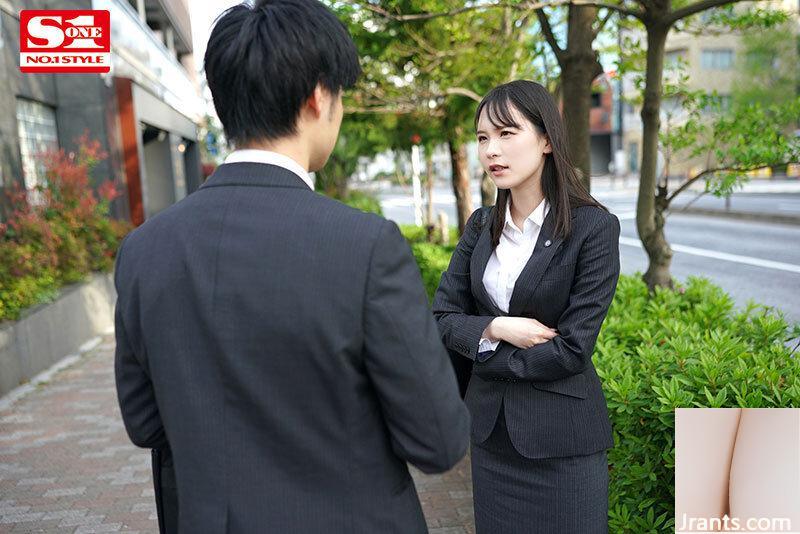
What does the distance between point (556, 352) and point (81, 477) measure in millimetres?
3522

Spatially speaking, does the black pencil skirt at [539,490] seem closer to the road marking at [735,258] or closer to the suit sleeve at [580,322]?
the suit sleeve at [580,322]

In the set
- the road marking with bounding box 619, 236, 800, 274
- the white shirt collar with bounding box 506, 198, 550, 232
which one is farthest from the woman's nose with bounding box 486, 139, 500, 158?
the road marking with bounding box 619, 236, 800, 274

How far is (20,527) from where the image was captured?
358 cm

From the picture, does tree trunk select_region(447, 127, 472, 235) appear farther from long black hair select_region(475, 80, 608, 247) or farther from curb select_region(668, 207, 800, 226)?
curb select_region(668, 207, 800, 226)

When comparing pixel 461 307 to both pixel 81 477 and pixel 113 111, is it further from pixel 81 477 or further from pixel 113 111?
pixel 113 111

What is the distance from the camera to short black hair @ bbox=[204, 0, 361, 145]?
1.21m

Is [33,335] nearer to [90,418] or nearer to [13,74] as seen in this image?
[90,418]

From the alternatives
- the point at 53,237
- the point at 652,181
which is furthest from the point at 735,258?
the point at 53,237

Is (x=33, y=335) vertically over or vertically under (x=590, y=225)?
under

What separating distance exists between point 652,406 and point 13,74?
920cm

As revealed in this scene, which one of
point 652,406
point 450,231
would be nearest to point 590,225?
point 652,406

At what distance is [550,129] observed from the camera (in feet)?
6.68

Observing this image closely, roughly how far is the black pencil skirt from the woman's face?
709 mm

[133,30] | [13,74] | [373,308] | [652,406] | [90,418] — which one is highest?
[133,30]
